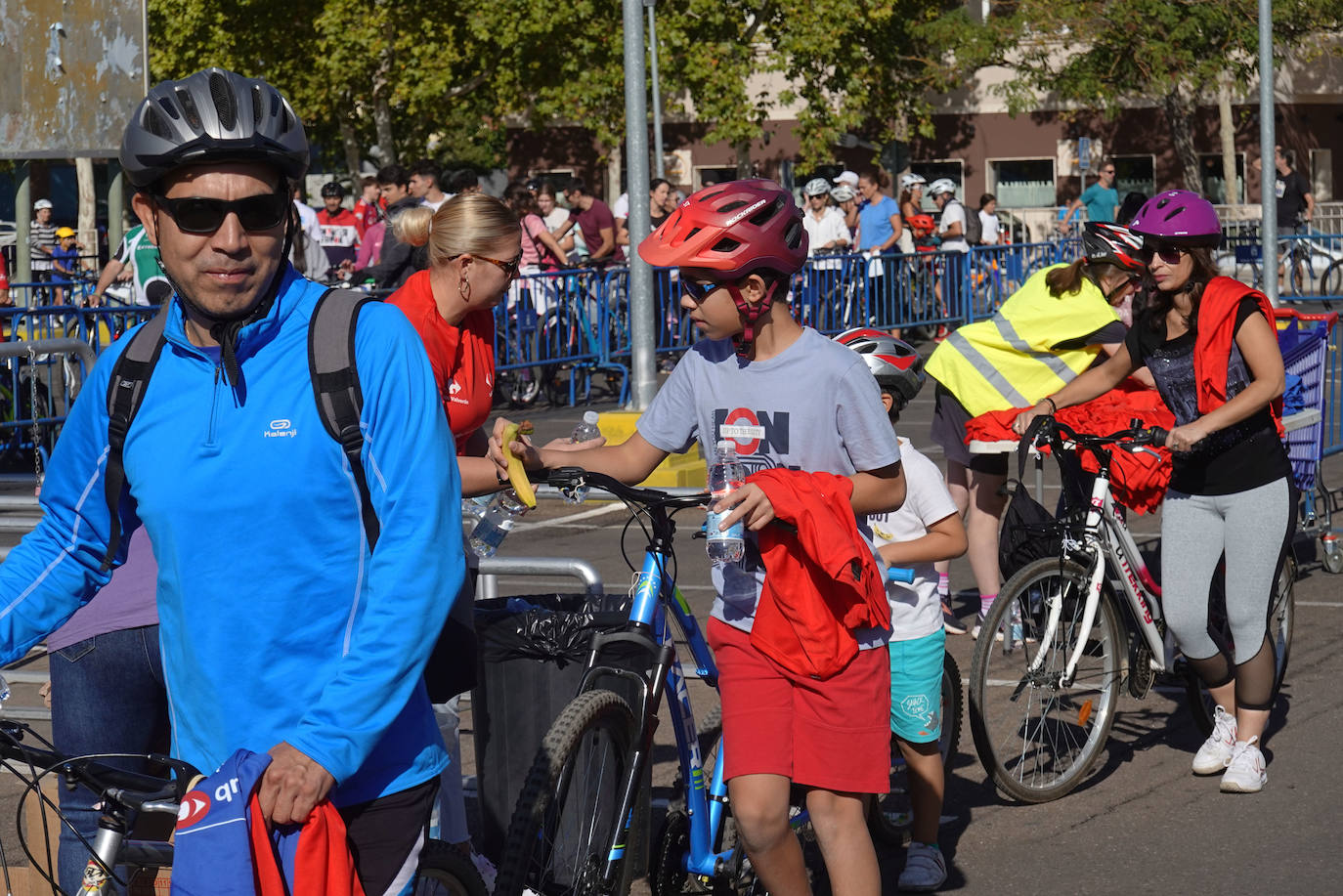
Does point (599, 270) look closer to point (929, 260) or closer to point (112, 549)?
point (929, 260)


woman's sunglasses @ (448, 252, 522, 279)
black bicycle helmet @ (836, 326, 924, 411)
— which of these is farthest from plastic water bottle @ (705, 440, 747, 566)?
black bicycle helmet @ (836, 326, 924, 411)

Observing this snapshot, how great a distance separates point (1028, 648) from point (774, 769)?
7.38ft

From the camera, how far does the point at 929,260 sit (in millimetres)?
20094

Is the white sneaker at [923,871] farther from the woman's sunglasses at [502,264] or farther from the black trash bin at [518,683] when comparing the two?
the woman's sunglasses at [502,264]

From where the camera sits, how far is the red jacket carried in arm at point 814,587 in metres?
3.75

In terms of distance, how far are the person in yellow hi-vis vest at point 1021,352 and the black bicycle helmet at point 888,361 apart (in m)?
2.41

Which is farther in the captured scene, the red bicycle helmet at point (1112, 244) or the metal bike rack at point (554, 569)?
the red bicycle helmet at point (1112, 244)

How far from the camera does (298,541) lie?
8.57ft

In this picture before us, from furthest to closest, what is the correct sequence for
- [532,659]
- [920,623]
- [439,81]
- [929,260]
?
[439,81] < [929,260] < [920,623] < [532,659]

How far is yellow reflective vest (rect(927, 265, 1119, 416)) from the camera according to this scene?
25.4 feet

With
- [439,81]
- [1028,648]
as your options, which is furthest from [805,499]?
[439,81]

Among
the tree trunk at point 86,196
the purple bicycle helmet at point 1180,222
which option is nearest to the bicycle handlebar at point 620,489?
the purple bicycle helmet at point 1180,222

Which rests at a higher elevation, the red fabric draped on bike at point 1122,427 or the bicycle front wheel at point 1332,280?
the bicycle front wheel at point 1332,280

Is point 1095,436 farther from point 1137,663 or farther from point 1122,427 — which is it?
point 1137,663
